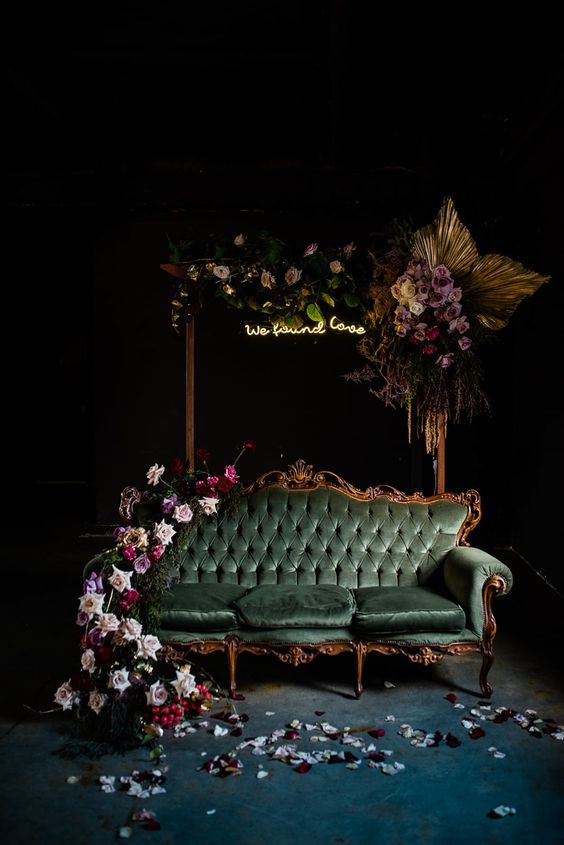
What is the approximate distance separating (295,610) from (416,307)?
6.03 feet

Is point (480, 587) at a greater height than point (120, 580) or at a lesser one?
lesser

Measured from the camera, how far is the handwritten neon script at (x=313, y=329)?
341 inches

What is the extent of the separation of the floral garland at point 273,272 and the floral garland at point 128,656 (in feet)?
4.90

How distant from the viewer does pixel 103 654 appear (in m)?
3.84

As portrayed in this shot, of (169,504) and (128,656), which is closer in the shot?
(128,656)

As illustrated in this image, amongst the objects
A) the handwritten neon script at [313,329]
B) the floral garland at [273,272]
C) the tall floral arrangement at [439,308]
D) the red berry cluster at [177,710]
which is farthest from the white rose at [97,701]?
the handwritten neon script at [313,329]

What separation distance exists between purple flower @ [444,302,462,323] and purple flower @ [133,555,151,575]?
2172 millimetres

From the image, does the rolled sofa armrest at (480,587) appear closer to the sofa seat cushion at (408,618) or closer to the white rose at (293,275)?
the sofa seat cushion at (408,618)

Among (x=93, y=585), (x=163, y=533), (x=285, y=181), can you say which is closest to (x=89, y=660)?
(x=93, y=585)

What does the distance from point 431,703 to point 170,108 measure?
5445mm

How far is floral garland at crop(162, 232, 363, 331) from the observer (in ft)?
16.6

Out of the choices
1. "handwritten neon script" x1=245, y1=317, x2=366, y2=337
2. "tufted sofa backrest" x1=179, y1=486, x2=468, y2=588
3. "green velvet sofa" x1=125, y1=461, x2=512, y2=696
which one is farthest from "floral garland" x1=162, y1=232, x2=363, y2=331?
"handwritten neon script" x1=245, y1=317, x2=366, y2=337

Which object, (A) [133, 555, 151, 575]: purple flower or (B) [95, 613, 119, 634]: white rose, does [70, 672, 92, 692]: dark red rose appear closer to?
(B) [95, 613, 119, 634]: white rose

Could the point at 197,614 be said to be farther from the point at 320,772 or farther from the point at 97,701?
the point at 320,772
